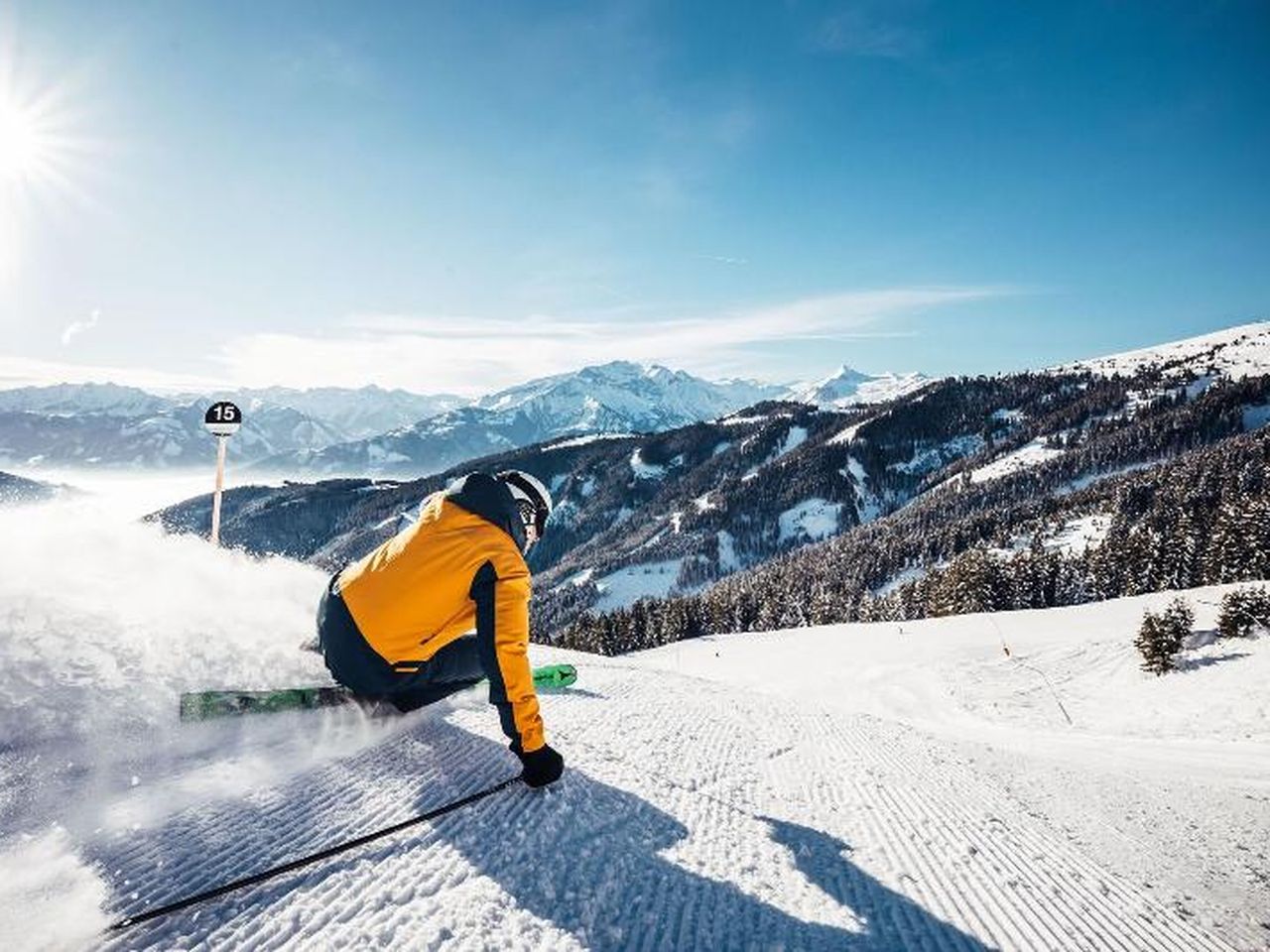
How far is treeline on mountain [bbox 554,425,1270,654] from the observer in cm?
6806

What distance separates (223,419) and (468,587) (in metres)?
8.77

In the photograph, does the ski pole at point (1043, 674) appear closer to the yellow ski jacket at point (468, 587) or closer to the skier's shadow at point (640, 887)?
the skier's shadow at point (640, 887)

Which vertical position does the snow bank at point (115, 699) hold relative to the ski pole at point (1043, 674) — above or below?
above

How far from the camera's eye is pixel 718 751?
6.53m

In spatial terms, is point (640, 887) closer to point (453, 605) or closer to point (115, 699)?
point (453, 605)

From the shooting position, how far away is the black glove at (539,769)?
454cm

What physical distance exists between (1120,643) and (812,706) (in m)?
29.0

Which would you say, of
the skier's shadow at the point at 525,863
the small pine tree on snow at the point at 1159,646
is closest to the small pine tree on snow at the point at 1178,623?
the small pine tree on snow at the point at 1159,646

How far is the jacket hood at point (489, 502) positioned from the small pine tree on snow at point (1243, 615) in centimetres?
3268

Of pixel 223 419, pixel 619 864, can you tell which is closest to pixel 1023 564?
pixel 223 419

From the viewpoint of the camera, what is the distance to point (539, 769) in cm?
455

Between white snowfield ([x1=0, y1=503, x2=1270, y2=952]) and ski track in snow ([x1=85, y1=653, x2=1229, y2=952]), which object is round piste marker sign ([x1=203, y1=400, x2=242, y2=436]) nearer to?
white snowfield ([x1=0, y1=503, x2=1270, y2=952])

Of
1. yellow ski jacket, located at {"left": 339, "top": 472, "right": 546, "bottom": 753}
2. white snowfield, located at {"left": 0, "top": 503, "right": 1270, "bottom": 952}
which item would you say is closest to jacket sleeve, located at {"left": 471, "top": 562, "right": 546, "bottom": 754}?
yellow ski jacket, located at {"left": 339, "top": 472, "right": 546, "bottom": 753}

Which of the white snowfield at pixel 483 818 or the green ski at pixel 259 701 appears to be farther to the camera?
the green ski at pixel 259 701
